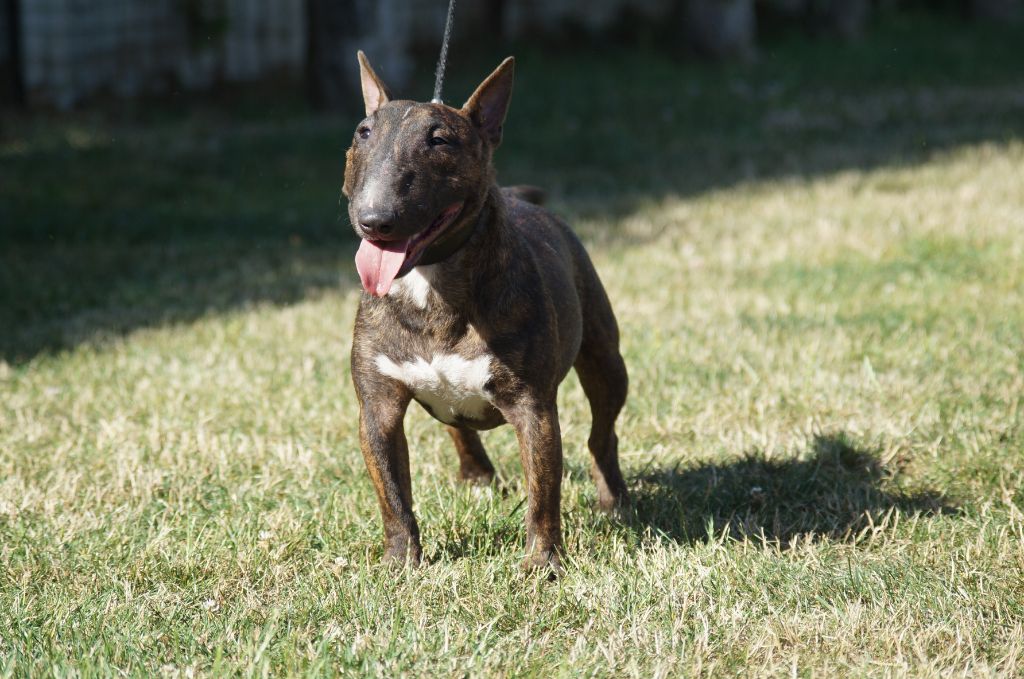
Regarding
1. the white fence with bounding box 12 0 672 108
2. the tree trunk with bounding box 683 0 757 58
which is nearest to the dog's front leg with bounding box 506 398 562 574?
the white fence with bounding box 12 0 672 108

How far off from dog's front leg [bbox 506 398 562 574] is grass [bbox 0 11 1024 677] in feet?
0.30

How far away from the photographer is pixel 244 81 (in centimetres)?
1413

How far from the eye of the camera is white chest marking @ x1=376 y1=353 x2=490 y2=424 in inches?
137

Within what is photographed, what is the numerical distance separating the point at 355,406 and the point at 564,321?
1.82m

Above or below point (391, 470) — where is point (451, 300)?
above

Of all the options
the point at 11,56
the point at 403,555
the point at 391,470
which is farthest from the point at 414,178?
the point at 11,56

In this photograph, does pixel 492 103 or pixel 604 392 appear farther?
pixel 604 392

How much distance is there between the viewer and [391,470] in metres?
3.71

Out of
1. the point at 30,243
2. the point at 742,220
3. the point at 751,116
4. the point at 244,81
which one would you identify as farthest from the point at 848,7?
the point at 30,243

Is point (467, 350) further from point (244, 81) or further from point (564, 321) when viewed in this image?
point (244, 81)

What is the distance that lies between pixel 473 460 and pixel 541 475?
0.83 m

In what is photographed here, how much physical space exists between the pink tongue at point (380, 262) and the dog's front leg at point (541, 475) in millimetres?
605

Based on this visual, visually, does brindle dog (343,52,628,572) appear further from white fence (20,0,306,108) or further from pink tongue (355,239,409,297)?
white fence (20,0,306,108)

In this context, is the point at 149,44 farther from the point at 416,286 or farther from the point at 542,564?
the point at 542,564
